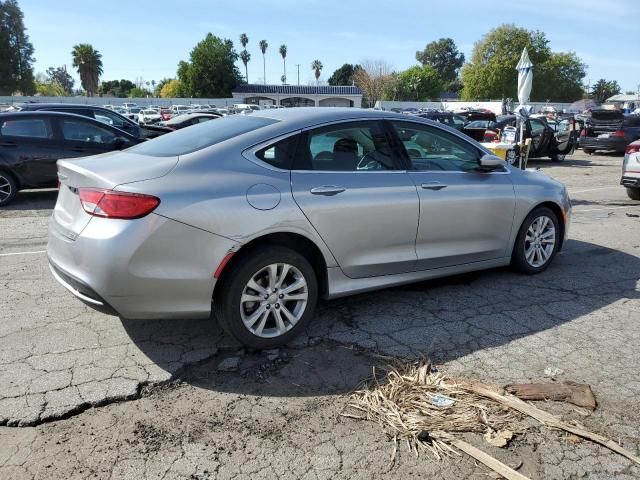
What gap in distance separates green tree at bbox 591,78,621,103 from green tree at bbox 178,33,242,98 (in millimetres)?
83262

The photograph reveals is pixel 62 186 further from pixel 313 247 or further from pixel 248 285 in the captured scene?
pixel 313 247

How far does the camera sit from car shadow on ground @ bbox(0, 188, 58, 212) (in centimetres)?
902

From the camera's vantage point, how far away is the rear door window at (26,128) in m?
9.16

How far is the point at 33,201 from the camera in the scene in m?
9.62

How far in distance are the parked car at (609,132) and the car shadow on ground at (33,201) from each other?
1807 centimetres

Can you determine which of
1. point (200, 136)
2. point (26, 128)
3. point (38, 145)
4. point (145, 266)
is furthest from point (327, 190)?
point (26, 128)

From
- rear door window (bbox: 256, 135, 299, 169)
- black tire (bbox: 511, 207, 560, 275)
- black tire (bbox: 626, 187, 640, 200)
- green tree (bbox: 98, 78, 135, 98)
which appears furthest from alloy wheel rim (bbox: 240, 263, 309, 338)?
green tree (bbox: 98, 78, 135, 98)

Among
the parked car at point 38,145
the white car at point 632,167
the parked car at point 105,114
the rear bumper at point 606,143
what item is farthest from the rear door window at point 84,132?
the rear bumper at point 606,143

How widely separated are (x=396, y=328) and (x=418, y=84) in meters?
93.3

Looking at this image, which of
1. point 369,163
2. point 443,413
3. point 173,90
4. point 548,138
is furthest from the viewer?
point 173,90

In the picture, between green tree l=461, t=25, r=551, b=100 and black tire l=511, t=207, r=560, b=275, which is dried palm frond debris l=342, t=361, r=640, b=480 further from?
green tree l=461, t=25, r=551, b=100

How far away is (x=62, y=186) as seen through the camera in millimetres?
3801

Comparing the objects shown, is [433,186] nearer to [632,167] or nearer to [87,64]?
[632,167]

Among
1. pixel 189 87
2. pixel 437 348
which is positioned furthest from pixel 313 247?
pixel 189 87
